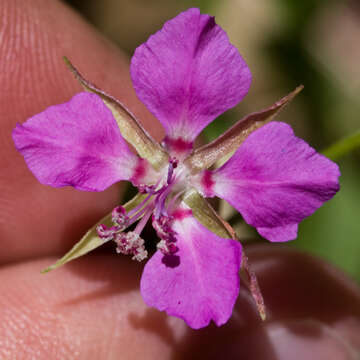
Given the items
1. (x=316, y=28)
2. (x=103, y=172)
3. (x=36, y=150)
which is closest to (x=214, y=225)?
(x=103, y=172)

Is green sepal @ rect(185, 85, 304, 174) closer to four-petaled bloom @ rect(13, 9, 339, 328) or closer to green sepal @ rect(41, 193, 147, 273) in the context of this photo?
four-petaled bloom @ rect(13, 9, 339, 328)

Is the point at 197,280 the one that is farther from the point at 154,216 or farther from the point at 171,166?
the point at 171,166

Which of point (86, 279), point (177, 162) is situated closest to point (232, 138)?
point (177, 162)

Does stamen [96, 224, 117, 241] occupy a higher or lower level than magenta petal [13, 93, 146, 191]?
lower

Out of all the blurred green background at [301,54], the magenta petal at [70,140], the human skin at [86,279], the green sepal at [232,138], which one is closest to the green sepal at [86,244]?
the magenta petal at [70,140]

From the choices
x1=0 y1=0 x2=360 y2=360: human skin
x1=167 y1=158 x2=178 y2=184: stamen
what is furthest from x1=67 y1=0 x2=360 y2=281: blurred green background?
x1=167 y1=158 x2=178 y2=184: stamen

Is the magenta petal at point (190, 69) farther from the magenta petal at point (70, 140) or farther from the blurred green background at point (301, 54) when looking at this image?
the blurred green background at point (301, 54)

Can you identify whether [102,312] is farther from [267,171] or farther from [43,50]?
[43,50]
